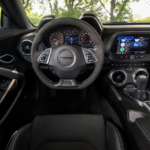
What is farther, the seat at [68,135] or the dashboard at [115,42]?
the dashboard at [115,42]

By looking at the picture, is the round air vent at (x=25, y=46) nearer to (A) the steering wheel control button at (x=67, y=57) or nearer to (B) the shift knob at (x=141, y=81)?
(A) the steering wheel control button at (x=67, y=57)

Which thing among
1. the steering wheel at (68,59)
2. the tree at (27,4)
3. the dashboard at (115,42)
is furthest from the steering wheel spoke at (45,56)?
the tree at (27,4)

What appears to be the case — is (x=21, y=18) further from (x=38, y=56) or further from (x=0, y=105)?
(x=0, y=105)

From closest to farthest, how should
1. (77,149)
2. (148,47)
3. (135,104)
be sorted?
(77,149), (135,104), (148,47)

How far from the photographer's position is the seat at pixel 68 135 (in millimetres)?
994

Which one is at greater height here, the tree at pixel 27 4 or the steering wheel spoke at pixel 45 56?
the tree at pixel 27 4

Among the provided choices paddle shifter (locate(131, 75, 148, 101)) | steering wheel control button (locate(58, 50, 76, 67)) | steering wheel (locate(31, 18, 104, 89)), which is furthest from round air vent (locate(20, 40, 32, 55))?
paddle shifter (locate(131, 75, 148, 101))

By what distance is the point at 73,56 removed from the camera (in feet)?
3.82

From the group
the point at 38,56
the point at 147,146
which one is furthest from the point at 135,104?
the point at 38,56

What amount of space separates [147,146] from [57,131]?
59 centimetres

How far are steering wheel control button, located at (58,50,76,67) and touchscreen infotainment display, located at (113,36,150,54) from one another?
0.54 m

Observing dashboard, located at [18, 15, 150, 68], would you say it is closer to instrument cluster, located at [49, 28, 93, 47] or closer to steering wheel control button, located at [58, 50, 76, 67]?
instrument cluster, located at [49, 28, 93, 47]

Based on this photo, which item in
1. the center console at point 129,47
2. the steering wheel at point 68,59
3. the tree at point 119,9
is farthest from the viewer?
the tree at point 119,9

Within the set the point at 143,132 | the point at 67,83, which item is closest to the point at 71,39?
the point at 67,83
